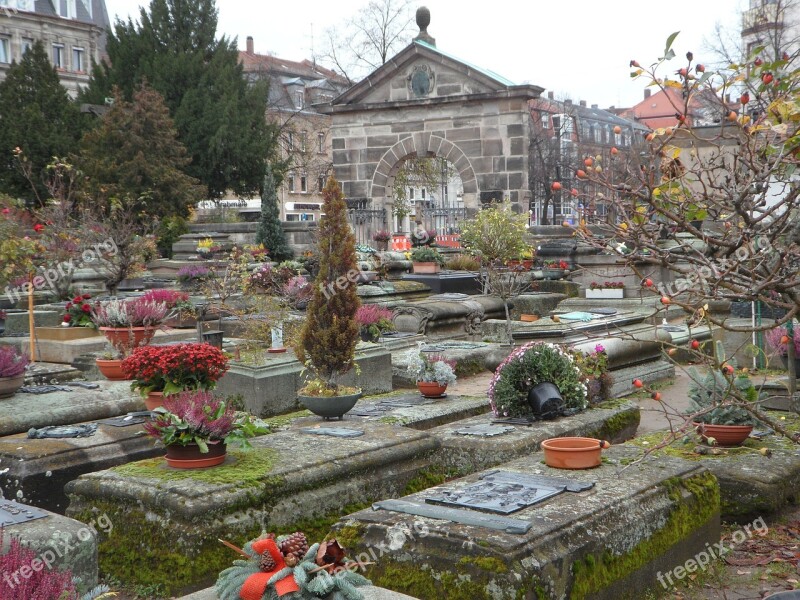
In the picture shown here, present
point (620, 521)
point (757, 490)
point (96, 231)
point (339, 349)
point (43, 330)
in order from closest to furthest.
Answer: point (620, 521) < point (757, 490) < point (339, 349) < point (43, 330) < point (96, 231)

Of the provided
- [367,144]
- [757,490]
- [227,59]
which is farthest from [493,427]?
[227,59]

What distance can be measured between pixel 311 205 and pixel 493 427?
172ft

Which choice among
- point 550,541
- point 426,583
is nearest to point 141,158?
point 426,583

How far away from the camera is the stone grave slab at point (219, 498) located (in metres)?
5.85

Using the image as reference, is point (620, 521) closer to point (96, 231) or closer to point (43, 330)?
point (43, 330)

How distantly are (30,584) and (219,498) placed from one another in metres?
2.19

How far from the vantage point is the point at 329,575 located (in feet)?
12.8

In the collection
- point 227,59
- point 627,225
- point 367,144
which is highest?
point 227,59

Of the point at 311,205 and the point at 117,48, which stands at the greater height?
the point at 117,48

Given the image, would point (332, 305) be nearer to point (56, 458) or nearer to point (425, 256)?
point (56, 458)

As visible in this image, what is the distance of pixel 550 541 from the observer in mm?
4918

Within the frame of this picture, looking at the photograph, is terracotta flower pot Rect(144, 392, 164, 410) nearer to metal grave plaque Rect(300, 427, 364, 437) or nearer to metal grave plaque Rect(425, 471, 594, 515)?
metal grave plaque Rect(300, 427, 364, 437)

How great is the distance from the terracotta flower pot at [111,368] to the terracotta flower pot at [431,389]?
3422 mm

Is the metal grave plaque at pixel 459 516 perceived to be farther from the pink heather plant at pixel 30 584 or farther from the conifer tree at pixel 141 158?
the conifer tree at pixel 141 158
